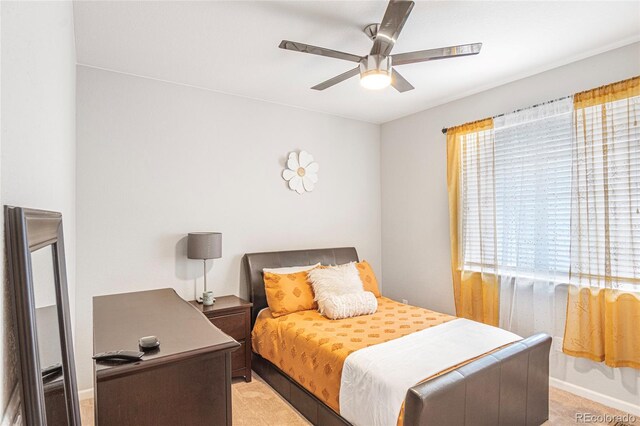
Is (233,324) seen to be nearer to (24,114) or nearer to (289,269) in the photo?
(289,269)

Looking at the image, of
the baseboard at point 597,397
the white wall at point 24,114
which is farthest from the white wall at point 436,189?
the white wall at point 24,114

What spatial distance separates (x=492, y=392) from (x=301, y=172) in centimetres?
277

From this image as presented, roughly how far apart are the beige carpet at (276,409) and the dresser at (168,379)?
4.14ft

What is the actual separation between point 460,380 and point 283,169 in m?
2.73

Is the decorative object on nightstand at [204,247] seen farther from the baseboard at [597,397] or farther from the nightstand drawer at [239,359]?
the baseboard at [597,397]

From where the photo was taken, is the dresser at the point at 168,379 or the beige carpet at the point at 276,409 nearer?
the dresser at the point at 168,379

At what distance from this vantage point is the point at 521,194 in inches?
127

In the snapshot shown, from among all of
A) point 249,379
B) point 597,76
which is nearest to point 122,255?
point 249,379

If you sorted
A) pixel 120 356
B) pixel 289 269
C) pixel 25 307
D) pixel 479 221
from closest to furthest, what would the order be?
1. pixel 25 307
2. pixel 120 356
3. pixel 479 221
4. pixel 289 269

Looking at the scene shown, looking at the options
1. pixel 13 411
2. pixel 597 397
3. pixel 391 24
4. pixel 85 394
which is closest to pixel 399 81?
pixel 391 24

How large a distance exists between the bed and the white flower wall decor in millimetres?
1547

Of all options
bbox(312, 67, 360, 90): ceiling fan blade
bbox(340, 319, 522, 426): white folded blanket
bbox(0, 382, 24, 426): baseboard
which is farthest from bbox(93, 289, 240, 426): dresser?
bbox(312, 67, 360, 90): ceiling fan blade

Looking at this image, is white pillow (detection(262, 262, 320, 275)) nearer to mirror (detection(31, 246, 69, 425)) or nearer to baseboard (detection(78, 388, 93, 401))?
baseboard (detection(78, 388, 93, 401))

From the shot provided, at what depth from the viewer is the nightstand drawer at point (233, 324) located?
10.3ft
